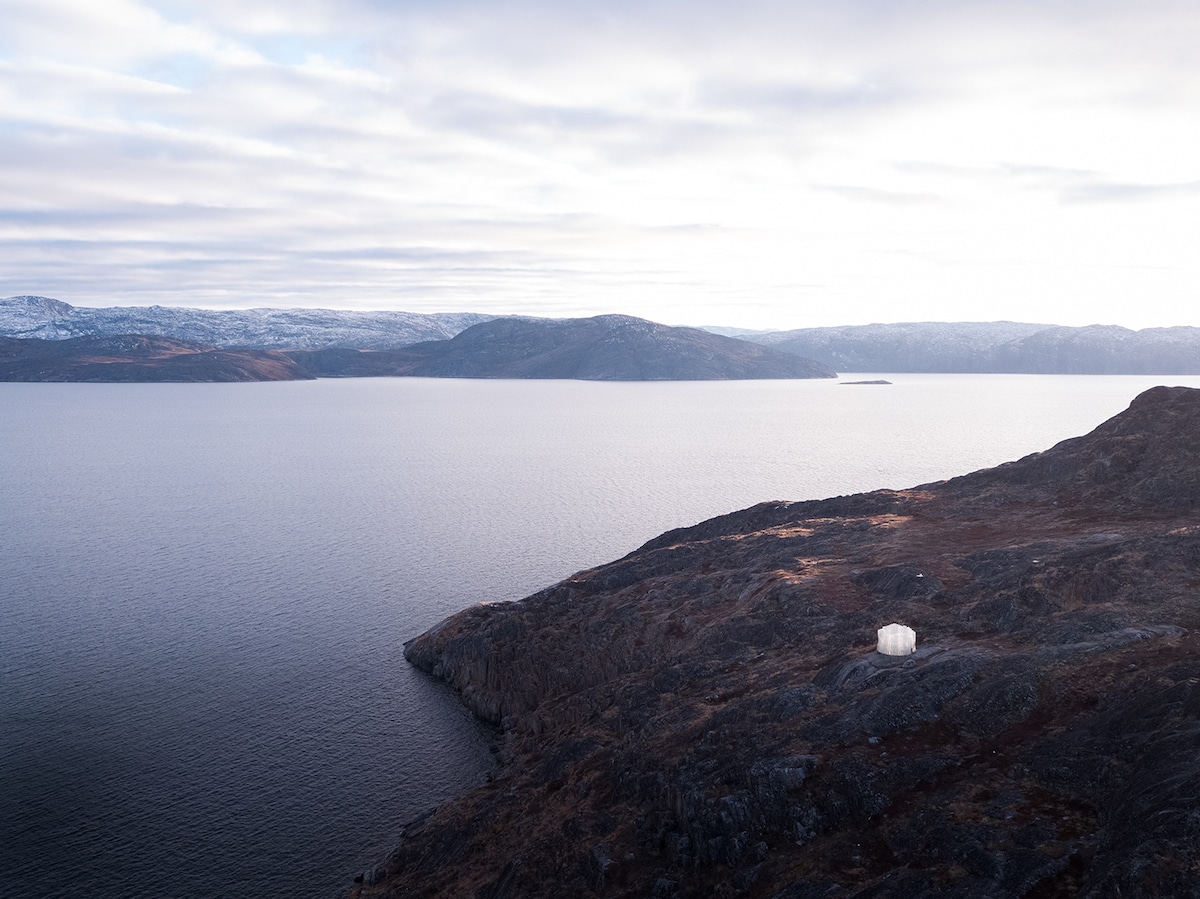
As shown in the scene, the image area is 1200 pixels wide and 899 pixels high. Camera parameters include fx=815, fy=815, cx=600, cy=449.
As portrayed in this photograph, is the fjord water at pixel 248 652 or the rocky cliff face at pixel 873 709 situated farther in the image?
the fjord water at pixel 248 652

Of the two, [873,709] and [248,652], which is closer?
[873,709]

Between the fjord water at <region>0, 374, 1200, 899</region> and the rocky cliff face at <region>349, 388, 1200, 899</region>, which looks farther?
the fjord water at <region>0, 374, 1200, 899</region>

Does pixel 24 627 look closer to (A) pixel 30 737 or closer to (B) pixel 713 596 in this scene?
(A) pixel 30 737

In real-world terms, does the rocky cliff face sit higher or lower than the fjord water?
higher

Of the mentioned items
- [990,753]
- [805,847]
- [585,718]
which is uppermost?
[990,753]

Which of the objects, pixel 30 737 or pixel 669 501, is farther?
pixel 669 501

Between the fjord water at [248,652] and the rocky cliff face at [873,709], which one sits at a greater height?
the rocky cliff face at [873,709]

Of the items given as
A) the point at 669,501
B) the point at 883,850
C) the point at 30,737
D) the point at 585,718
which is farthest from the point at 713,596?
the point at 669,501

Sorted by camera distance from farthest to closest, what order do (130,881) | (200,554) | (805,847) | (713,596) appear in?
(200,554)
(713,596)
(130,881)
(805,847)
